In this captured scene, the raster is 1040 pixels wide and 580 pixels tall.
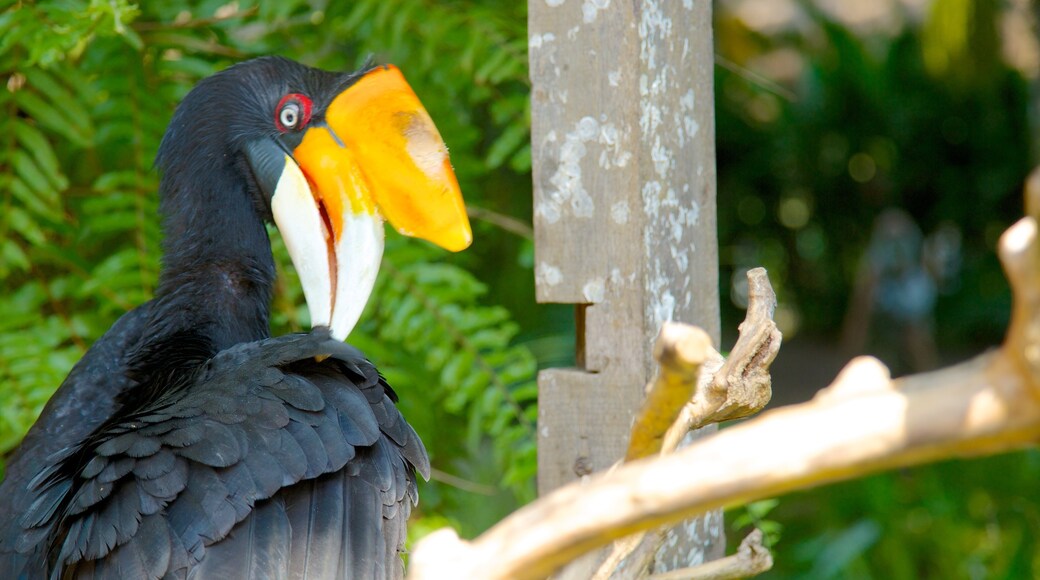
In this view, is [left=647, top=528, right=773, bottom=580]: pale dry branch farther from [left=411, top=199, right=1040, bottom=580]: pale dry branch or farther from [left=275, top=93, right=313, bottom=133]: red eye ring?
[left=275, top=93, right=313, bottom=133]: red eye ring

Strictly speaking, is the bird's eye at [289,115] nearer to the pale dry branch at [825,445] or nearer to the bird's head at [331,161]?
the bird's head at [331,161]

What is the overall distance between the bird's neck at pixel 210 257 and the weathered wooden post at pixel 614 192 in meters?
0.58

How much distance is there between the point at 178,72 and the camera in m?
2.80

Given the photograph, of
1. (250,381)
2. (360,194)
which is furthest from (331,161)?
(250,381)

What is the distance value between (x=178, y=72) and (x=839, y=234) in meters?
4.01

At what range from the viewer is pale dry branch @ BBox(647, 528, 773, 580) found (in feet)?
4.99

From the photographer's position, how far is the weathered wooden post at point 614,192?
1812mm

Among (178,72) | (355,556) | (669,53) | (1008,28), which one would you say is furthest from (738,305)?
(355,556)

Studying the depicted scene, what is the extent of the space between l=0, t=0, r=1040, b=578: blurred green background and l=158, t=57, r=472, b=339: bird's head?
0.92ft

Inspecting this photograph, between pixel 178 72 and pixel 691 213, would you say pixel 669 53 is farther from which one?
pixel 178 72

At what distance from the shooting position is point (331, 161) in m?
1.96

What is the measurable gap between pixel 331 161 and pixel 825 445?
1393 mm

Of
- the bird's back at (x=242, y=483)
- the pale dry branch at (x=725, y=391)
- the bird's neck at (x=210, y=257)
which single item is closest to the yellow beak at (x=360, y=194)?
the bird's neck at (x=210, y=257)

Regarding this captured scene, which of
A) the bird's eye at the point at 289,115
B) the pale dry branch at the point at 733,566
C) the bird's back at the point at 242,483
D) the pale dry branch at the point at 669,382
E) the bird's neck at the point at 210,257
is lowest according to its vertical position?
the pale dry branch at the point at 733,566
